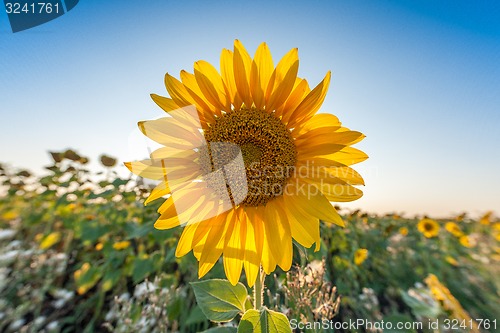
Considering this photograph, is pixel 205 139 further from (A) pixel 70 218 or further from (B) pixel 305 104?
(A) pixel 70 218

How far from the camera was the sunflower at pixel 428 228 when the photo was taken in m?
4.39

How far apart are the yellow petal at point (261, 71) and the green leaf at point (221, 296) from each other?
0.78 metres

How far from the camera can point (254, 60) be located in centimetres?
115

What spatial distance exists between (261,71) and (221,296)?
909mm

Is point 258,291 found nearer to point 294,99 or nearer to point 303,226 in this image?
point 303,226

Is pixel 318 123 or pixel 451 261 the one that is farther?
pixel 451 261

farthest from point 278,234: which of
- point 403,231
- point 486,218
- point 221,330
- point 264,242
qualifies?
point 486,218

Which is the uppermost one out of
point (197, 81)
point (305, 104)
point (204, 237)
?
point (197, 81)

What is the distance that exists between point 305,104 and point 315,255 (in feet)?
2.57

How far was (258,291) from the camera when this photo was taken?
105cm

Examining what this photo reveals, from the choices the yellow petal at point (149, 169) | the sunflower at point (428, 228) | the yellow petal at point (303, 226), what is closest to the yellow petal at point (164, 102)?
the yellow petal at point (149, 169)

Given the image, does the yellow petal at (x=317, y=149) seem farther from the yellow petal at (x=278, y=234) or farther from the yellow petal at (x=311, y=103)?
the yellow petal at (x=278, y=234)

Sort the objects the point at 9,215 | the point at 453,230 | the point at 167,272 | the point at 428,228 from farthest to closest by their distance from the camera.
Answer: the point at 453,230 → the point at 428,228 → the point at 9,215 → the point at 167,272

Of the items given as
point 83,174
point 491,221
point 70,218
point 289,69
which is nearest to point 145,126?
point 289,69
